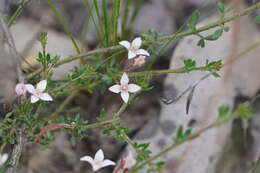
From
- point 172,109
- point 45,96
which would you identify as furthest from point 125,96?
point 172,109

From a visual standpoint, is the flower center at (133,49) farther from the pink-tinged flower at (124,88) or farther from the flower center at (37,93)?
the flower center at (37,93)

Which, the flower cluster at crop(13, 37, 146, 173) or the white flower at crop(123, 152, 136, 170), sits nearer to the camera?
the white flower at crop(123, 152, 136, 170)

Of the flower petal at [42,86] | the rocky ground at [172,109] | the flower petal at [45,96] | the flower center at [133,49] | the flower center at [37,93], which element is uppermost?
the flower center at [133,49]

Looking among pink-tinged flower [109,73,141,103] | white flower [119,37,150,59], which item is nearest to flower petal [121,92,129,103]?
pink-tinged flower [109,73,141,103]

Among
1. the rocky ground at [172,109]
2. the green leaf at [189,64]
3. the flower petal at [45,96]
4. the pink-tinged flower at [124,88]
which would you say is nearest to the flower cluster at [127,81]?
the pink-tinged flower at [124,88]

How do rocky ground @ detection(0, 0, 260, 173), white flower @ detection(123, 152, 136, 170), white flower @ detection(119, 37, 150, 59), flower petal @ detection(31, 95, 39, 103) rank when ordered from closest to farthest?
white flower @ detection(123, 152, 136, 170), flower petal @ detection(31, 95, 39, 103), white flower @ detection(119, 37, 150, 59), rocky ground @ detection(0, 0, 260, 173)

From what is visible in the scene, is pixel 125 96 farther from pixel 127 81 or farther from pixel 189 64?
pixel 189 64

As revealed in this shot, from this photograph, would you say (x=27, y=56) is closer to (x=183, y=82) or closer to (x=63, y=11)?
(x=63, y=11)

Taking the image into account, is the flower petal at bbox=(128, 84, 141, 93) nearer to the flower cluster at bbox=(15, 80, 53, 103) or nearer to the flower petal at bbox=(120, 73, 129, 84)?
the flower petal at bbox=(120, 73, 129, 84)

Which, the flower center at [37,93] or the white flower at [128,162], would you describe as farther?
the flower center at [37,93]

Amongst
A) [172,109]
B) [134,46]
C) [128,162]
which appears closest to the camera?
[128,162]

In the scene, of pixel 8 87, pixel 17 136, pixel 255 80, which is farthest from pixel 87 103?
pixel 255 80
